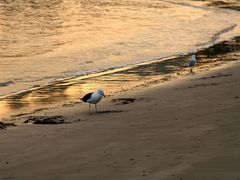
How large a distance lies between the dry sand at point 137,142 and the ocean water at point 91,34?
5.55m

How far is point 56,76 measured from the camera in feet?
63.9

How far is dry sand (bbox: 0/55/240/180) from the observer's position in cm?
768

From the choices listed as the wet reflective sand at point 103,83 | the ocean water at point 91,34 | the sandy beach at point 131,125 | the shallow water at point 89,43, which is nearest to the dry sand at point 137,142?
the sandy beach at point 131,125

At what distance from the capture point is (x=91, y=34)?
106ft

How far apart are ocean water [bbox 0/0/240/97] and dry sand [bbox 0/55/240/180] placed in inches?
219

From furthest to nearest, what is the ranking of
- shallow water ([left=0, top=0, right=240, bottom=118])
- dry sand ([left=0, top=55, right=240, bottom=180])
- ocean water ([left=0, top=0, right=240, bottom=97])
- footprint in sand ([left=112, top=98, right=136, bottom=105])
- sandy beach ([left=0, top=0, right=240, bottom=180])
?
ocean water ([left=0, top=0, right=240, bottom=97]), shallow water ([left=0, top=0, right=240, bottom=118]), footprint in sand ([left=112, top=98, right=136, bottom=105]), sandy beach ([left=0, top=0, right=240, bottom=180]), dry sand ([left=0, top=55, right=240, bottom=180])

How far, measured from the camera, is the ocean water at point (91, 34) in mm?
21609

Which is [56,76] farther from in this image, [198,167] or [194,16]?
[194,16]

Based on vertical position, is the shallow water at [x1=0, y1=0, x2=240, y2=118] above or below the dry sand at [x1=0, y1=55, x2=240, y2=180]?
below

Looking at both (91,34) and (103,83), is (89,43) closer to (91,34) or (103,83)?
(91,34)

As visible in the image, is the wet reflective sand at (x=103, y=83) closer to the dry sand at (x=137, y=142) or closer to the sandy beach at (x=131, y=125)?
the sandy beach at (x=131, y=125)

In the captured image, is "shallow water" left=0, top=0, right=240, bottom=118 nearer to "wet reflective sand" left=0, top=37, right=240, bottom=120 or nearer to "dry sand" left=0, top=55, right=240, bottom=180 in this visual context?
"wet reflective sand" left=0, top=37, right=240, bottom=120

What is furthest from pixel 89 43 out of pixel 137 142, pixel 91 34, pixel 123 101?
pixel 137 142

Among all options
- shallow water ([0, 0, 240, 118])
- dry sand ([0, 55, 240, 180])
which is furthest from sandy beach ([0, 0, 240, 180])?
shallow water ([0, 0, 240, 118])
